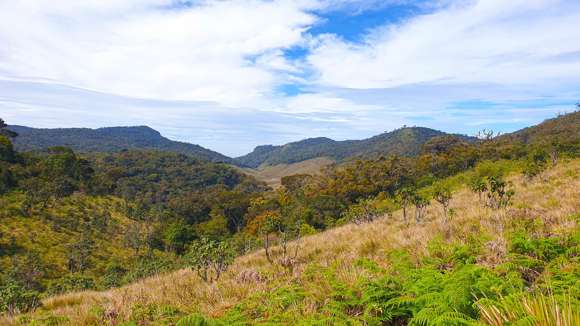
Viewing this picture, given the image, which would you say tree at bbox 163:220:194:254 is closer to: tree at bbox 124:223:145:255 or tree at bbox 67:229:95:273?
tree at bbox 124:223:145:255

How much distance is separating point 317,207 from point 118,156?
110852mm

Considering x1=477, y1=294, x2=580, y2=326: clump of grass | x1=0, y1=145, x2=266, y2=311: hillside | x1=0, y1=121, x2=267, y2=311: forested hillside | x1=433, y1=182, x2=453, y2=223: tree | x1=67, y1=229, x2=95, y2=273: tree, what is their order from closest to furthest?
1. x1=477, y1=294, x2=580, y2=326: clump of grass
2. x1=433, y1=182, x2=453, y2=223: tree
3. x1=0, y1=121, x2=267, y2=311: forested hillside
4. x1=0, y1=145, x2=266, y2=311: hillside
5. x1=67, y1=229, x2=95, y2=273: tree

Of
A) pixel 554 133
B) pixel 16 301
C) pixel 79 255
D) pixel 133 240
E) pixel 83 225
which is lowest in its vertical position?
pixel 133 240

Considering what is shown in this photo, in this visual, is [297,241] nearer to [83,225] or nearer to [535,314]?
[535,314]

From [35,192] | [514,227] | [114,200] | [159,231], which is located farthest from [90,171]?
[514,227]

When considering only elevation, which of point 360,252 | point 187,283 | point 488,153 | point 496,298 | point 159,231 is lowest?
point 159,231

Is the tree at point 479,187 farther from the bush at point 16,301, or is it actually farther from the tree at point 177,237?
the tree at point 177,237

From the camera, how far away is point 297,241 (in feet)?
36.8

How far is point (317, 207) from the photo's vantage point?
2233 inches

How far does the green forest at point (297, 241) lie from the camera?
4.05 metres

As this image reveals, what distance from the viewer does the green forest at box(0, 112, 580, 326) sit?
13.3 feet

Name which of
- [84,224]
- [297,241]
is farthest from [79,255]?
[297,241]

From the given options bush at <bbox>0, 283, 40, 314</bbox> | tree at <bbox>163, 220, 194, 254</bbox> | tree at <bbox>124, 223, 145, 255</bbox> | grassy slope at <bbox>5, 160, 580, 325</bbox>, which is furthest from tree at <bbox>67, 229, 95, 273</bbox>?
grassy slope at <bbox>5, 160, 580, 325</bbox>

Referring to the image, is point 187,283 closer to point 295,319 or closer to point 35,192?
point 295,319
